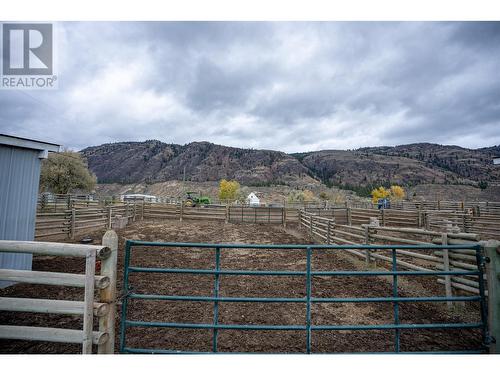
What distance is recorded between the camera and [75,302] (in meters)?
2.29

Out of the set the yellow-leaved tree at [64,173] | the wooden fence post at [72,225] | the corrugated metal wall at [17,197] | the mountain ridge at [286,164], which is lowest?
the wooden fence post at [72,225]

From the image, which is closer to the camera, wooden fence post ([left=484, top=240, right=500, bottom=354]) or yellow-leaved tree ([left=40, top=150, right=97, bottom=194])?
wooden fence post ([left=484, top=240, right=500, bottom=354])

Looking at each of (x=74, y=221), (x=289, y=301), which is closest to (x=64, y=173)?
(x=74, y=221)

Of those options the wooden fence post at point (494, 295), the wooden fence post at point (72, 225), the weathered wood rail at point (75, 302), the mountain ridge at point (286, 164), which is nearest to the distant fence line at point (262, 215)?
the wooden fence post at point (72, 225)

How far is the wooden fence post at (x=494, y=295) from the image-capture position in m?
2.64

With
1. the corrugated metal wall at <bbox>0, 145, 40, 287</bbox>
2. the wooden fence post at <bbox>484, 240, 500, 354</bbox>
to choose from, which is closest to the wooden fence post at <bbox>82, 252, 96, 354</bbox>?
the wooden fence post at <bbox>484, 240, 500, 354</bbox>

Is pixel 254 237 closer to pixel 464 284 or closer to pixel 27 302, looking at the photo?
pixel 464 284

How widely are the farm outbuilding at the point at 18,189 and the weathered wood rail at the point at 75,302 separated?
157 inches

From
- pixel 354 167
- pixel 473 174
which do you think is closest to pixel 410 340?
pixel 354 167

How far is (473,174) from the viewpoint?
124375 mm

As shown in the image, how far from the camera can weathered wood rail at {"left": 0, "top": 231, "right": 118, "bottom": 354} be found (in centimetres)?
229

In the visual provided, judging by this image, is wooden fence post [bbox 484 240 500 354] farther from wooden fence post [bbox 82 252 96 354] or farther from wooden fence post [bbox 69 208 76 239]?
wooden fence post [bbox 69 208 76 239]

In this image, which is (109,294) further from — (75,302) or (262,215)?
(262,215)

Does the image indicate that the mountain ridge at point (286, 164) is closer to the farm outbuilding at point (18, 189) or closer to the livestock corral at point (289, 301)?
the livestock corral at point (289, 301)
